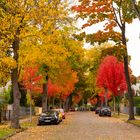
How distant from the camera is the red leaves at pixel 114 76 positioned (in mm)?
76500

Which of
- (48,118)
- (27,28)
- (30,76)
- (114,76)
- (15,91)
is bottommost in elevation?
(48,118)

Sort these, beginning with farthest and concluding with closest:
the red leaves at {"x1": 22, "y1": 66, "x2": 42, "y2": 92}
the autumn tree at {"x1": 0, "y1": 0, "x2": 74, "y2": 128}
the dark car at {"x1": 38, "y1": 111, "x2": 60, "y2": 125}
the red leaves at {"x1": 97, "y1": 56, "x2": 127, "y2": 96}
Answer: the red leaves at {"x1": 97, "y1": 56, "x2": 127, "y2": 96}, the red leaves at {"x1": 22, "y1": 66, "x2": 42, "y2": 92}, the dark car at {"x1": 38, "y1": 111, "x2": 60, "y2": 125}, the autumn tree at {"x1": 0, "y1": 0, "x2": 74, "y2": 128}

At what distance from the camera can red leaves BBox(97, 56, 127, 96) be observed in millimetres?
76500

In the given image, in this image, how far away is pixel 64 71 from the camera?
6091cm

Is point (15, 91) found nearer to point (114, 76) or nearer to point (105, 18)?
point (105, 18)

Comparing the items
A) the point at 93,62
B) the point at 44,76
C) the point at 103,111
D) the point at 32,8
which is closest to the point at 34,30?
the point at 32,8

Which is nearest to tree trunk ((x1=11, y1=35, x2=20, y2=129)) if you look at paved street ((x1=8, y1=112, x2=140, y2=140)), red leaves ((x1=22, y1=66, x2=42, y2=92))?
paved street ((x1=8, y1=112, x2=140, y2=140))

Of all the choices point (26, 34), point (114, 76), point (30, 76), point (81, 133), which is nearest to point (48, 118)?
point (30, 76)

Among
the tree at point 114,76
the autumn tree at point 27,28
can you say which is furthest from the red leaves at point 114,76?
the autumn tree at point 27,28

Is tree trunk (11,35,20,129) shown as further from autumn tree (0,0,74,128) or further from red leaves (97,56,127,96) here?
red leaves (97,56,127,96)

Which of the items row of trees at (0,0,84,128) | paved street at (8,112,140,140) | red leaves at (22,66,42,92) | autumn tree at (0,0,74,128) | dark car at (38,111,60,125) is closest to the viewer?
paved street at (8,112,140,140)

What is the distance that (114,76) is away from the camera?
77.3 metres

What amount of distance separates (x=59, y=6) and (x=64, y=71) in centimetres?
2486

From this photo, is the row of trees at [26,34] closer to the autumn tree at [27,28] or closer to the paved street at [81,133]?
the autumn tree at [27,28]
